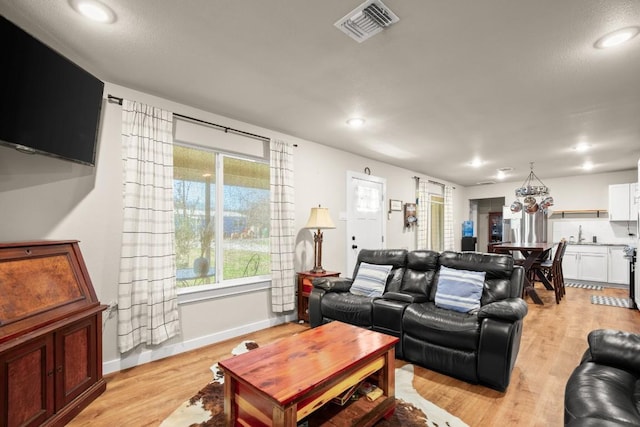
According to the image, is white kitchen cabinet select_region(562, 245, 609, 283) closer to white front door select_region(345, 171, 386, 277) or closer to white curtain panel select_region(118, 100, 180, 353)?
white front door select_region(345, 171, 386, 277)

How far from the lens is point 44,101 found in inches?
76.5

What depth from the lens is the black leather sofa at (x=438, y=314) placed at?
230 cm

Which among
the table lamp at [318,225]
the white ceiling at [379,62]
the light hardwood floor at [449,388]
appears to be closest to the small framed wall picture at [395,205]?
the white ceiling at [379,62]

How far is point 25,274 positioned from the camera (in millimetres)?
1881

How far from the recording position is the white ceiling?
177 centimetres

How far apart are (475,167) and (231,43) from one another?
5609mm

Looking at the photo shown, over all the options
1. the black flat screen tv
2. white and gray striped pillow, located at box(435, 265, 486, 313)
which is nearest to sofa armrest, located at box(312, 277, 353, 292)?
white and gray striped pillow, located at box(435, 265, 486, 313)

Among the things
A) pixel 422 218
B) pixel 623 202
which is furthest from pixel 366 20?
pixel 623 202

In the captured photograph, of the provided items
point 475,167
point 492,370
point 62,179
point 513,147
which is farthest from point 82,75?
point 475,167

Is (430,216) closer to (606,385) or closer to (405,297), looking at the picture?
(405,297)

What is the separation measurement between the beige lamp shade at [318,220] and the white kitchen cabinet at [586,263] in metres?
6.14

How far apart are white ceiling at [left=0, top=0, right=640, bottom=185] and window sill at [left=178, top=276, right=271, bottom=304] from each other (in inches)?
75.4

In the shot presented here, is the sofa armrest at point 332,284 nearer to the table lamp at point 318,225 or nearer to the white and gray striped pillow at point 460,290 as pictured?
the table lamp at point 318,225

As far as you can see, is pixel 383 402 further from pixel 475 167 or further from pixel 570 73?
pixel 475 167
